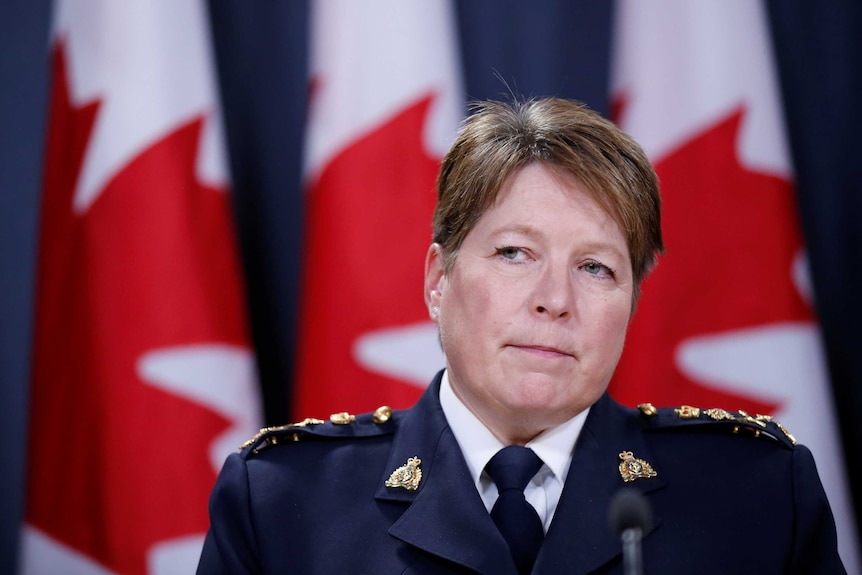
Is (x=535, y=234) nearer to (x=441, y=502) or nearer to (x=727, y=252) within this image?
(x=441, y=502)

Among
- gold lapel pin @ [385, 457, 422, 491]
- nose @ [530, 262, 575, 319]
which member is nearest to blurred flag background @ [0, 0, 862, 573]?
gold lapel pin @ [385, 457, 422, 491]

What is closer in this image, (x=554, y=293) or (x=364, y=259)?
(x=554, y=293)

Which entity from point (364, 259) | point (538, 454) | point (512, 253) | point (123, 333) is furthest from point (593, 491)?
point (123, 333)

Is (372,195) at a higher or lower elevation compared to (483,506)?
higher

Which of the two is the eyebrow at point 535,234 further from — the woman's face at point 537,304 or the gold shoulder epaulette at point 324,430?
the gold shoulder epaulette at point 324,430

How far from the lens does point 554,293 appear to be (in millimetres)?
1229

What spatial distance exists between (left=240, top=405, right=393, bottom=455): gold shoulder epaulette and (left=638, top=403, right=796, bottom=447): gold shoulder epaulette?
374 mm

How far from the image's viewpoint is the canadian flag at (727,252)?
2023 mm

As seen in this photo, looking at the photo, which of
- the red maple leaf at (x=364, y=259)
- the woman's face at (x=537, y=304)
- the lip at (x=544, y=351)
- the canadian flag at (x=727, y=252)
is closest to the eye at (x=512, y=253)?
the woman's face at (x=537, y=304)

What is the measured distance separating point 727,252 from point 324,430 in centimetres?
102

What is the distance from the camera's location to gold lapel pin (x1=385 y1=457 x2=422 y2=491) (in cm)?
131

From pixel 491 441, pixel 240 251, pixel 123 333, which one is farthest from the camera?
pixel 240 251

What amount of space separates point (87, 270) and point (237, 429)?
430 millimetres

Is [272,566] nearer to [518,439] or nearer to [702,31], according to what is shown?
[518,439]
